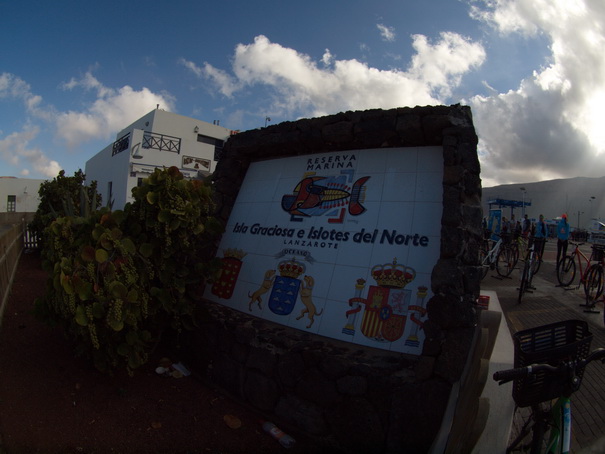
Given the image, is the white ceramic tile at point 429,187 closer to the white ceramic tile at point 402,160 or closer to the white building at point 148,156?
the white ceramic tile at point 402,160

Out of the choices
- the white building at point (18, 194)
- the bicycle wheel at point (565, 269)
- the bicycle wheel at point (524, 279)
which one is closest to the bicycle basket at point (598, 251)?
the bicycle wheel at point (524, 279)

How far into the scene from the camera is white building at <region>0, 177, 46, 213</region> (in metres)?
39.8

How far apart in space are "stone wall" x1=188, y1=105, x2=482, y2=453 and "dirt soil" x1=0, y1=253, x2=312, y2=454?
263 millimetres

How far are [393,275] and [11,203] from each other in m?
49.1

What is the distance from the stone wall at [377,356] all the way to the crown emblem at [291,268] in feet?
1.65

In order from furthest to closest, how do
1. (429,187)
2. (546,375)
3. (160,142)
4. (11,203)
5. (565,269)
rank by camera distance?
(11,203) < (160,142) < (565,269) < (429,187) < (546,375)

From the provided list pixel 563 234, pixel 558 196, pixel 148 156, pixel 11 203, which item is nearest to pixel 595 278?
pixel 563 234

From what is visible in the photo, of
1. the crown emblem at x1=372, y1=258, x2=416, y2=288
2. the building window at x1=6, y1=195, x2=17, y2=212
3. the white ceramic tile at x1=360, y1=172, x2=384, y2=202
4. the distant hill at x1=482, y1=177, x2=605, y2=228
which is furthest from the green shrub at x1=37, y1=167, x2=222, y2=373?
the distant hill at x1=482, y1=177, x2=605, y2=228

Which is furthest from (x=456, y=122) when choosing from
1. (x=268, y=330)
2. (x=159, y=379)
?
(x=159, y=379)

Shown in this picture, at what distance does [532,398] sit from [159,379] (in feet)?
10.1

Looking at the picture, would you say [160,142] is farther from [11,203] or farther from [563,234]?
[11,203]

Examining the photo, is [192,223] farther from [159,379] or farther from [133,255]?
[159,379]

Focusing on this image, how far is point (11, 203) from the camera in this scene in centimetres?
3997

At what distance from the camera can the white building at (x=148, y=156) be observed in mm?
19812
